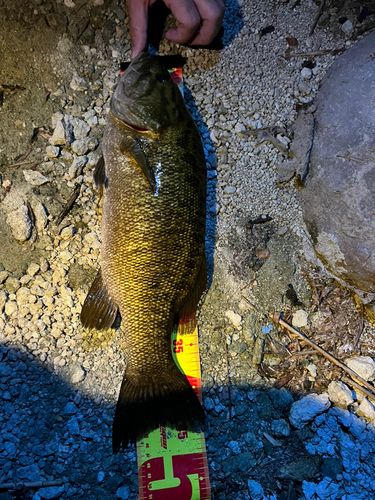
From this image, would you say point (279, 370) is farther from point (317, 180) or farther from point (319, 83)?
point (319, 83)

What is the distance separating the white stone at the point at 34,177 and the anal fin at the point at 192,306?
1298 millimetres

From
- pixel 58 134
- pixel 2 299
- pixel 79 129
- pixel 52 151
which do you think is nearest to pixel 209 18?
pixel 79 129

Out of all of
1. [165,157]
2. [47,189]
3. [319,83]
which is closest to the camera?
[165,157]

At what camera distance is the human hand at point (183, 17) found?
259 cm

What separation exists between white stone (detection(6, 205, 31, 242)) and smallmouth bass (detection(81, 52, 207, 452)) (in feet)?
1.94

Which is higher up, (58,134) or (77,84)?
(77,84)

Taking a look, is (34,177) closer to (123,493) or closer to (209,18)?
(209,18)

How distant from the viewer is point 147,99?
2268mm

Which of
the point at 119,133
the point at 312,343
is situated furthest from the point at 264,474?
the point at 119,133

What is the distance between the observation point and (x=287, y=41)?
3.00 m

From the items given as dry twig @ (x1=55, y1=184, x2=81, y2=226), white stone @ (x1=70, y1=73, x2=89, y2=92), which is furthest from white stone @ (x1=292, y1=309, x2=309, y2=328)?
white stone @ (x1=70, y1=73, x2=89, y2=92)

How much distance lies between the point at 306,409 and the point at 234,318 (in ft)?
2.64

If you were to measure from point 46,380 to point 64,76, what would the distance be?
2192 millimetres

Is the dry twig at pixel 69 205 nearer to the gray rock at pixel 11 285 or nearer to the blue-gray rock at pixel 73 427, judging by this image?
the gray rock at pixel 11 285
